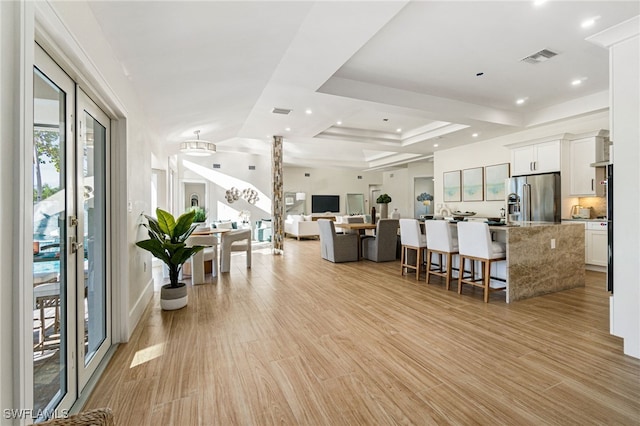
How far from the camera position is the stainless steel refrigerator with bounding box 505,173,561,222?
546 centimetres

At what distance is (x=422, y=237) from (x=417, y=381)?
301cm

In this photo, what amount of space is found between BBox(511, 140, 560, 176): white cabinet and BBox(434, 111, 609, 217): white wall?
345 mm

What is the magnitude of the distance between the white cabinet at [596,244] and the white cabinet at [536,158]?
3.84 feet

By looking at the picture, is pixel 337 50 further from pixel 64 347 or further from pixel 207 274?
pixel 207 274

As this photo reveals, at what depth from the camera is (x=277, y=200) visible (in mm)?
7695

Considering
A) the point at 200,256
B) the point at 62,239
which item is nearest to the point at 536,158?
the point at 200,256

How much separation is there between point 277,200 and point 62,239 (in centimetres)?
605

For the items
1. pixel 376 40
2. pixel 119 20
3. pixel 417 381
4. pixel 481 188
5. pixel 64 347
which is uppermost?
pixel 376 40

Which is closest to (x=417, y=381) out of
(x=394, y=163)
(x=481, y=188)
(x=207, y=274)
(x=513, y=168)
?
(x=207, y=274)

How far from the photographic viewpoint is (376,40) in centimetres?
344

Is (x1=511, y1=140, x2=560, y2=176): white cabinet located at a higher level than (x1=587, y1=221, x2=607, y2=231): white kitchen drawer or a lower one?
higher

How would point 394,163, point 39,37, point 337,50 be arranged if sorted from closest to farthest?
point 39,37, point 337,50, point 394,163

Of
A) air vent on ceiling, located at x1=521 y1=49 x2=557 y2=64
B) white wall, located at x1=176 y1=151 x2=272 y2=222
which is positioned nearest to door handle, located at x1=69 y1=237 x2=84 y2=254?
air vent on ceiling, located at x1=521 y1=49 x2=557 y2=64

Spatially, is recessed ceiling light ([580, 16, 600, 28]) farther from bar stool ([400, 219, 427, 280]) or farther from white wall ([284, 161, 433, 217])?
white wall ([284, 161, 433, 217])
